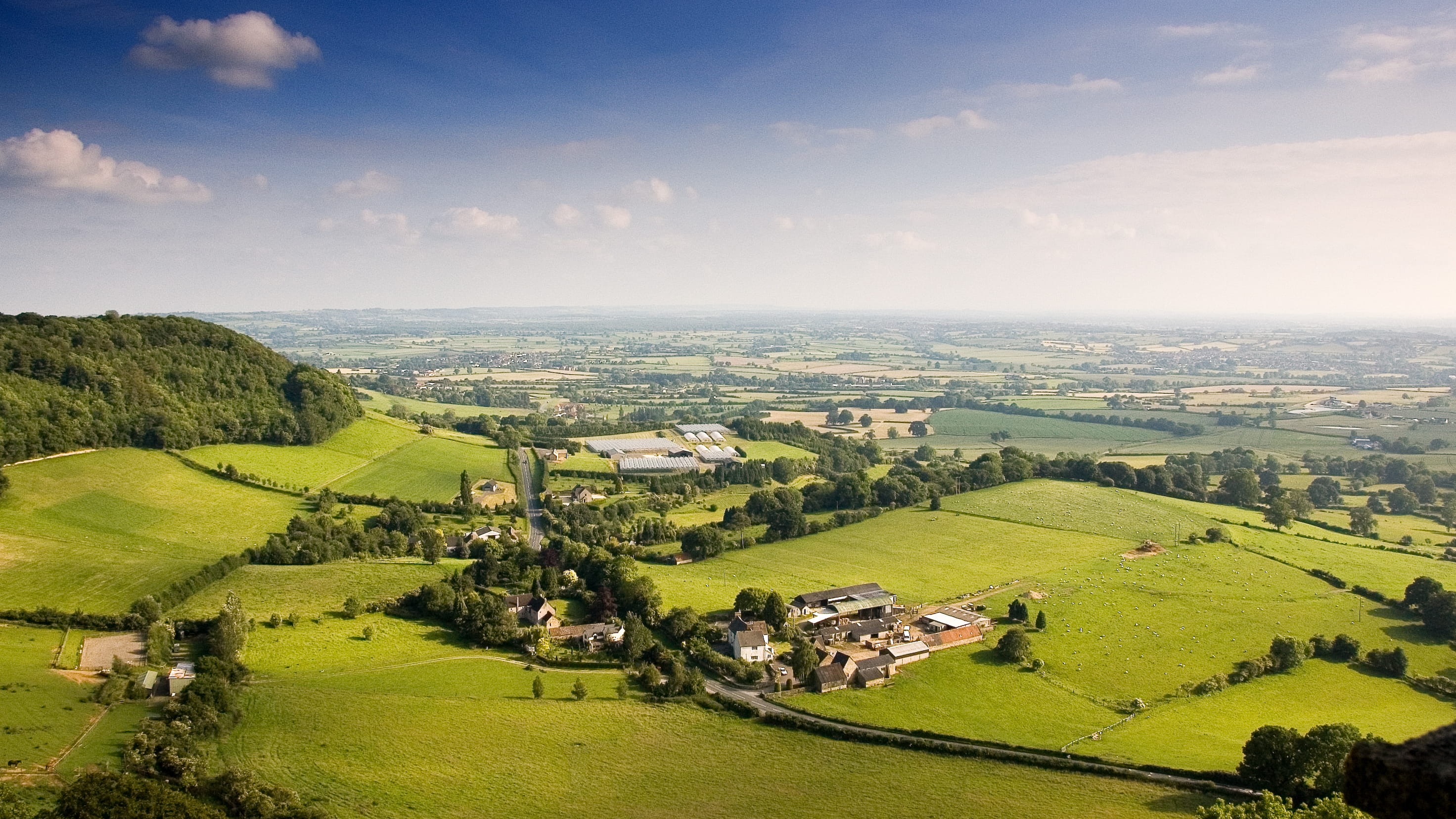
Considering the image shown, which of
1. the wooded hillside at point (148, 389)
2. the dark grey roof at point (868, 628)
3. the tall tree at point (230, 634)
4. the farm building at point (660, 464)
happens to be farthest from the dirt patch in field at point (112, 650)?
the farm building at point (660, 464)

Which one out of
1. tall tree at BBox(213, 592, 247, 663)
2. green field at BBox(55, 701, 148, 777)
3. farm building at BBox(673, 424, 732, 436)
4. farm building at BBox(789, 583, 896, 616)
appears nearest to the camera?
green field at BBox(55, 701, 148, 777)

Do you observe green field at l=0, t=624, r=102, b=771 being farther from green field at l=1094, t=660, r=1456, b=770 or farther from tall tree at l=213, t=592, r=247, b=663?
green field at l=1094, t=660, r=1456, b=770

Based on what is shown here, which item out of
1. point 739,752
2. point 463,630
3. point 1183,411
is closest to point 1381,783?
point 739,752

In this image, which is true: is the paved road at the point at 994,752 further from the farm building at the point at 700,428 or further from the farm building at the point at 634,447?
the farm building at the point at 700,428

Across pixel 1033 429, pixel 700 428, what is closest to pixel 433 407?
pixel 700 428

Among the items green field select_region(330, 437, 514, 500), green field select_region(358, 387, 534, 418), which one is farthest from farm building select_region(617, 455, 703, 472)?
green field select_region(358, 387, 534, 418)
